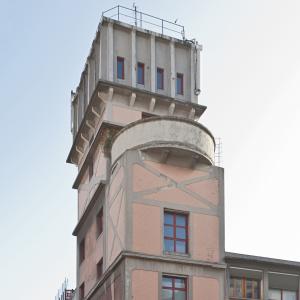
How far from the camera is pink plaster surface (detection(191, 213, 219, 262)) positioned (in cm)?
3525

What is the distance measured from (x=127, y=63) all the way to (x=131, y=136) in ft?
23.1

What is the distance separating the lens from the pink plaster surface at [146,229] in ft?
112

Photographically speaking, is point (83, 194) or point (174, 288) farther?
point (83, 194)

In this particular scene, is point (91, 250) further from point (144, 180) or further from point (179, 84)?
point (179, 84)

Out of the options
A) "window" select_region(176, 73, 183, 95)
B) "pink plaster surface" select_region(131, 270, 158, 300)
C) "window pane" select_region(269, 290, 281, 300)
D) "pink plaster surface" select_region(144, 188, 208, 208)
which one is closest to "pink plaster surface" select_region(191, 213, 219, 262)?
"pink plaster surface" select_region(144, 188, 208, 208)

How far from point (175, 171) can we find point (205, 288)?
6275mm

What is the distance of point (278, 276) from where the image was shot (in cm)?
3878

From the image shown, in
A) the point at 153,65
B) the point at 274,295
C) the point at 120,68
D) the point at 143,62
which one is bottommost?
the point at 274,295

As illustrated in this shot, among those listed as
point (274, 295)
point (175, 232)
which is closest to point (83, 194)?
point (175, 232)

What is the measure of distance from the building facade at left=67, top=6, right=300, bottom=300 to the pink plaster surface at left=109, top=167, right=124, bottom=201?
5 centimetres

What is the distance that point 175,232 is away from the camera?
35.3m

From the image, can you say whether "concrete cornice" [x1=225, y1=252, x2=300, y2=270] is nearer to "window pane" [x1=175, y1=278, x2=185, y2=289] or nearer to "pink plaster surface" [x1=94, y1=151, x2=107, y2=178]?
"window pane" [x1=175, y1=278, x2=185, y2=289]

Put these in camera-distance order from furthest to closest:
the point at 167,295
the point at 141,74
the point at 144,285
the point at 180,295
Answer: the point at 141,74 → the point at 180,295 → the point at 167,295 → the point at 144,285

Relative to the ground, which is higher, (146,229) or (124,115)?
(124,115)
